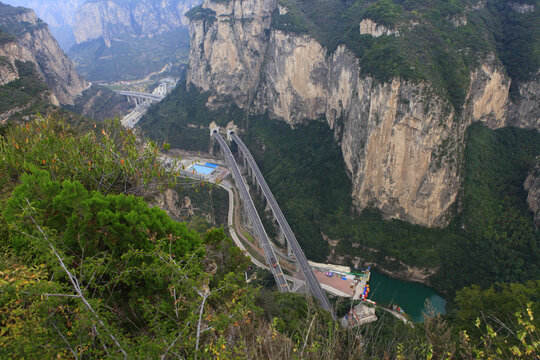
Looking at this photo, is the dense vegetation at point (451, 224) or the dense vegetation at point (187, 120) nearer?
the dense vegetation at point (451, 224)

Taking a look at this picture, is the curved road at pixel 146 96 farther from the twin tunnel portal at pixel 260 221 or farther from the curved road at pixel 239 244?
the curved road at pixel 239 244

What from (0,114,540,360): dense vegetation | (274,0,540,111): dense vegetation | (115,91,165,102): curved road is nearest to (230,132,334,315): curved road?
(0,114,540,360): dense vegetation

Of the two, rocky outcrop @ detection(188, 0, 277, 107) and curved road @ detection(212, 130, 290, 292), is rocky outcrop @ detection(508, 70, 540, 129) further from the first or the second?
rocky outcrop @ detection(188, 0, 277, 107)

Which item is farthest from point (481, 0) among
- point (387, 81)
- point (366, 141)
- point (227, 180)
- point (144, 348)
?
point (144, 348)

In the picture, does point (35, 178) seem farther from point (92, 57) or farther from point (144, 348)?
point (92, 57)

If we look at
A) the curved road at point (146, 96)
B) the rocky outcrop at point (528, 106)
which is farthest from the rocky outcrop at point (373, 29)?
the curved road at point (146, 96)

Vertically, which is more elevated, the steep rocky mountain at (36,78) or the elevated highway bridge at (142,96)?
the steep rocky mountain at (36,78)
